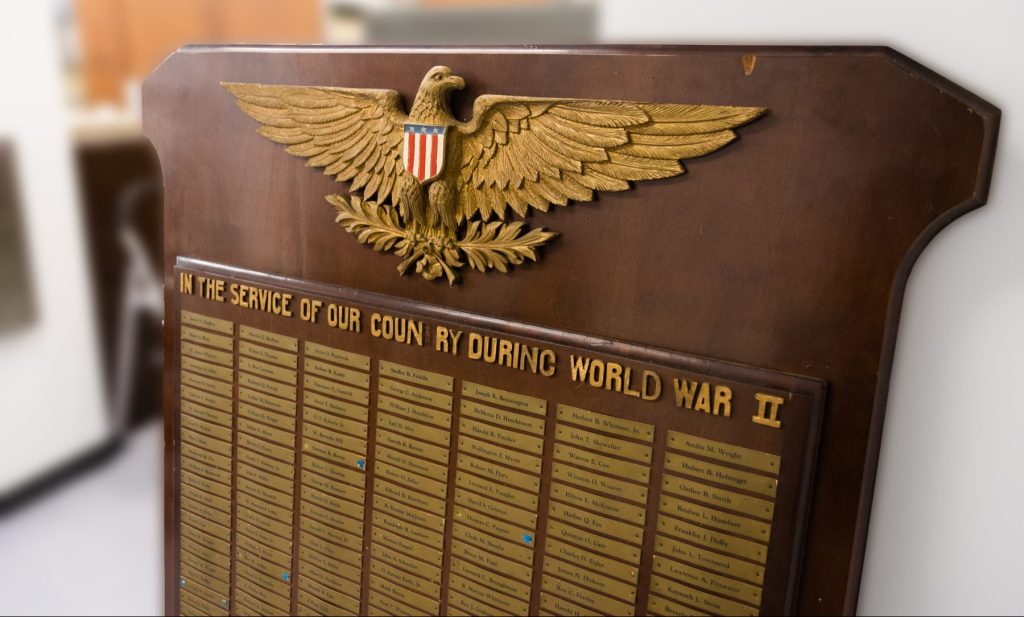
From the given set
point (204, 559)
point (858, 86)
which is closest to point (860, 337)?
point (858, 86)

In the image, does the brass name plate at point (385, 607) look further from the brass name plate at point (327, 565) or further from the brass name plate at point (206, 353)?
the brass name plate at point (206, 353)

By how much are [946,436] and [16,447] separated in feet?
9.29

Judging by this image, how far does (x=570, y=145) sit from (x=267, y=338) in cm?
78

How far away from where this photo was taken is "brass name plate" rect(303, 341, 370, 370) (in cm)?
148

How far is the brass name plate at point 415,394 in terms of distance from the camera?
1.41m

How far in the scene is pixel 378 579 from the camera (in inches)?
60.8

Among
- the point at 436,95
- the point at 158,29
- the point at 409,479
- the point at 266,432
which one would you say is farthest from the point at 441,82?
the point at 158,29

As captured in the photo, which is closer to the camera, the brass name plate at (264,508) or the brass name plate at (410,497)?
the brass name plate at (410,497)

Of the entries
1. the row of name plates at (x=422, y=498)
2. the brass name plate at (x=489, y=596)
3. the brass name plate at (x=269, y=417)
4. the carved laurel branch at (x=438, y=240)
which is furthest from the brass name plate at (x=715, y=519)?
the brass name plate at (x=269, y=417)

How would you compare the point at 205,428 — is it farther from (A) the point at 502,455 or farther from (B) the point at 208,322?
(A) the point at 502,455

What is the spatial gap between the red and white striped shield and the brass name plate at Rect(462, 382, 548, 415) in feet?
1.24

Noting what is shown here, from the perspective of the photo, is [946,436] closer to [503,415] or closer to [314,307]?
[503,415]

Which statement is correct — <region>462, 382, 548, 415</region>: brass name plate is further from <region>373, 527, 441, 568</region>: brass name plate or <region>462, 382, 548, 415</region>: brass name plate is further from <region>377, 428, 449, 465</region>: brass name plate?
<region>373, 527, 441, 568</region>: brass name plate

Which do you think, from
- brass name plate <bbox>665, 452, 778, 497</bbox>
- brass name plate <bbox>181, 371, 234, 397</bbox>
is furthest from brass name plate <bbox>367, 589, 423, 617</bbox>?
brass name plate <bbox>665, 452, 778, 497</bbox>
